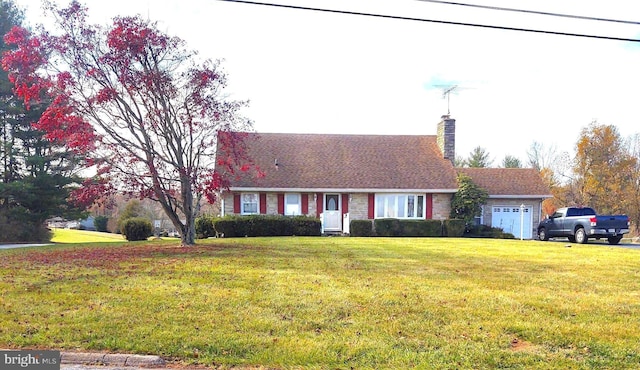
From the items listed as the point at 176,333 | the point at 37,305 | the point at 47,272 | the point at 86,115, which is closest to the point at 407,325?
the point at 176,333

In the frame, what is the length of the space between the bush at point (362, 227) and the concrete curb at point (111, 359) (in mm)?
17480

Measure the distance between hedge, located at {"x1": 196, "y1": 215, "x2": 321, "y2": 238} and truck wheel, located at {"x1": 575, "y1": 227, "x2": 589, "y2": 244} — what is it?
12.3 m

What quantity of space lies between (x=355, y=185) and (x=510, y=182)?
1017 centimetres

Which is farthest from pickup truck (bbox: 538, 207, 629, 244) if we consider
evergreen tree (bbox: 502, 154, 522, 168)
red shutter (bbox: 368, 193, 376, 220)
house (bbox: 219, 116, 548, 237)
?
evergreen tree (bbox: 502, 154, 522, 168)

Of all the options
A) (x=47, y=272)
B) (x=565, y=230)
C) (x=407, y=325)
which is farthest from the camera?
(x=565, y=230)

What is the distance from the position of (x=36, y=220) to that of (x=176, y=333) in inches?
899

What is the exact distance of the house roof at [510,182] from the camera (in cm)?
2441

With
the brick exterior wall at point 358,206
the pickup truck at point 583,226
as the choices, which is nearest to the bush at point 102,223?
the brick exterior wall at point 358,206

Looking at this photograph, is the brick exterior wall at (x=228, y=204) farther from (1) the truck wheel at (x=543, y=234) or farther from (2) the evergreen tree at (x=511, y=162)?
(2) the evergreen tree at (x=511, y=162)

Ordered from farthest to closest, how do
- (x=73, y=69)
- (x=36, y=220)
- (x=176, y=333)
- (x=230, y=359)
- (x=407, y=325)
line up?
(x=36, y=220)
(x=73, y=69)
(x=407, y=325)
(x=176, y=333)
(x=230, y=359)

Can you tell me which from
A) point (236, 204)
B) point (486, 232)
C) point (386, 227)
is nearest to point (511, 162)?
point (486, 232)

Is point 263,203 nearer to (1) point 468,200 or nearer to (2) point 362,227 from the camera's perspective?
(2) point 362,227

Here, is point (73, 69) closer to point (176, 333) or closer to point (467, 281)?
point (176, 333)

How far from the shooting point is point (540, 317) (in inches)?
212
